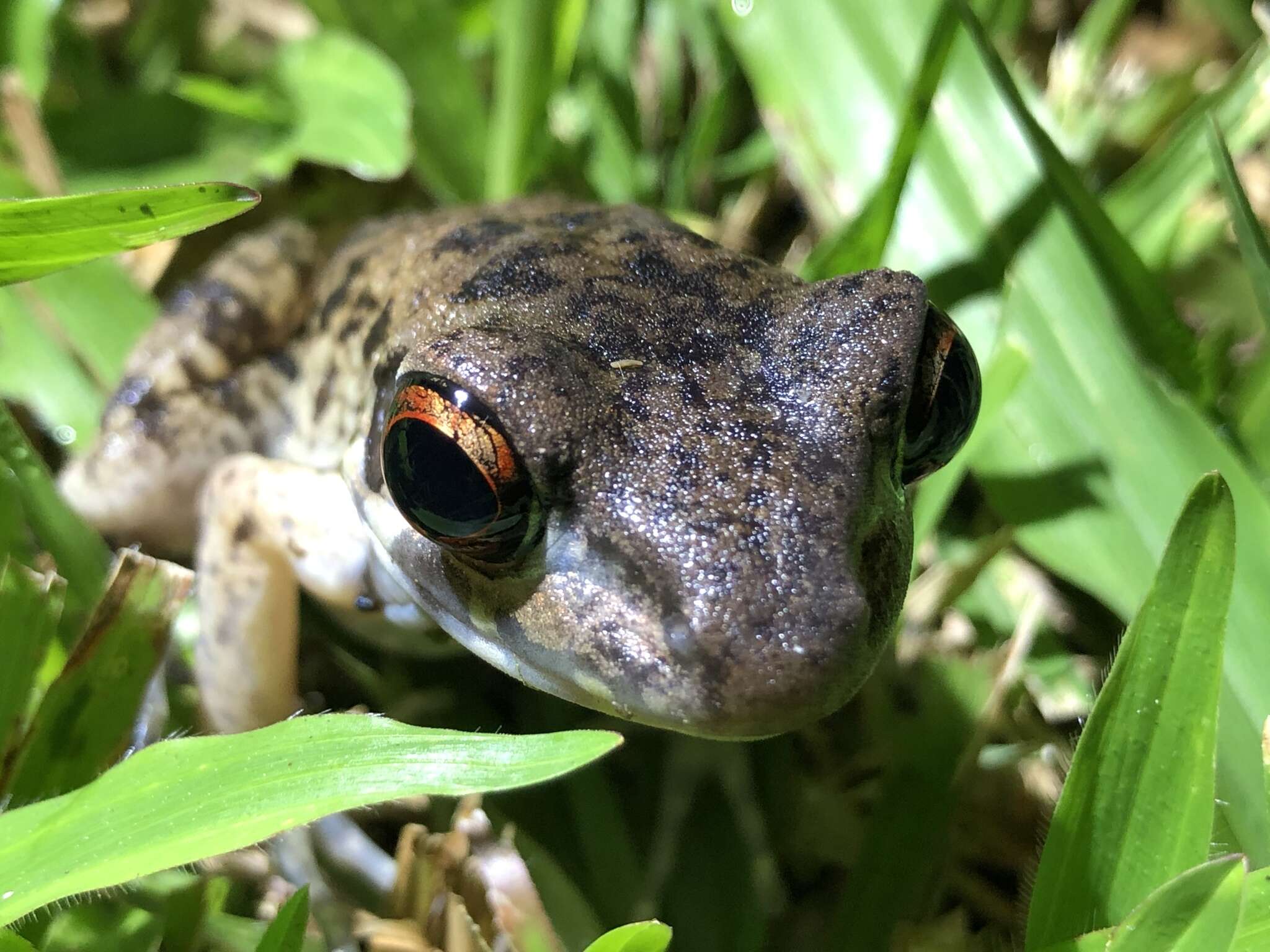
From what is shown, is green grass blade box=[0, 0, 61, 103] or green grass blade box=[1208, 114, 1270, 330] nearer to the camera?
green grass blade box=[1208, 114, 1270, 330]

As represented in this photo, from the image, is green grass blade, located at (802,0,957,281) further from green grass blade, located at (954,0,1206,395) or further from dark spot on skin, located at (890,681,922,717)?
dark spot on skin, located at (890,681,922,717)

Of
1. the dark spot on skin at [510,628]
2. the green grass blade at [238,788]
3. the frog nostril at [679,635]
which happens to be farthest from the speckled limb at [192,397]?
the frog nostril at [679,635]

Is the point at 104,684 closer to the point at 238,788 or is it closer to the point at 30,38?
the point at 238,788

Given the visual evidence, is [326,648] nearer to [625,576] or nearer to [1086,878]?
[625,576]

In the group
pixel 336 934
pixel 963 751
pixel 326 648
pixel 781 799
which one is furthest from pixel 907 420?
pixel 326 648

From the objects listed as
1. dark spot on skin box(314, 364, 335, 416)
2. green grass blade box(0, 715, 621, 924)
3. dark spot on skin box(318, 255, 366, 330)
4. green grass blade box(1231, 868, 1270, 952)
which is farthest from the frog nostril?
dark spot on skin box(318, 255, 366, 330)
